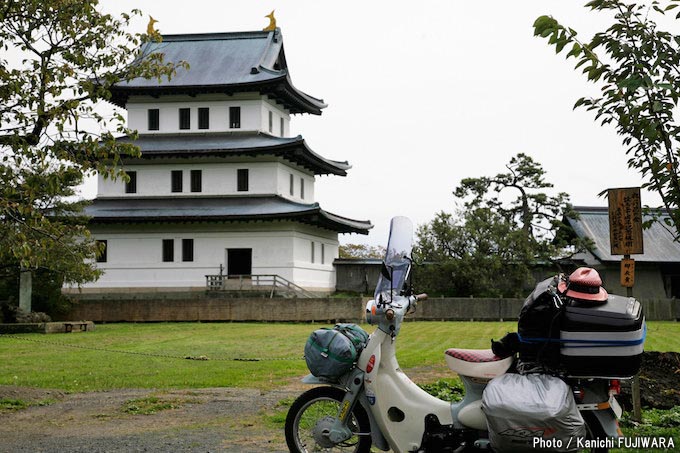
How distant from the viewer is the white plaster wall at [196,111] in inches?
1686

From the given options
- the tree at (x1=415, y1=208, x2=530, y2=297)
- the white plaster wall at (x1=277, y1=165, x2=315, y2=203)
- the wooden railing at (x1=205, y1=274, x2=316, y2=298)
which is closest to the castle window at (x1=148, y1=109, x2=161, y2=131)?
the white plaster wall at (x1=277, y1=165, x2=315, y2=203)

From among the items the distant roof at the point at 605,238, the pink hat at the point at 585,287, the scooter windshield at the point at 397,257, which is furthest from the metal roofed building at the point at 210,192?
the pink hat at the point at 585,287

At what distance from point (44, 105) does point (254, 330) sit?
18.6 m

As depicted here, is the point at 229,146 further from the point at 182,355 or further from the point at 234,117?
the point at 182,355

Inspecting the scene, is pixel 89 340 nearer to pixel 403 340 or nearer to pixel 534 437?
pixel 403 340

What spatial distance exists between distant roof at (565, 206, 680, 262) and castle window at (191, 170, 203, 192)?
2099cm

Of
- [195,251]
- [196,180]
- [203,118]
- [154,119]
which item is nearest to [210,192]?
[196,180]

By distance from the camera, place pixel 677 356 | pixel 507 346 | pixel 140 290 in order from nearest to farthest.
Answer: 1. pixel 507 346
2. pixel 677 356
3. pixel 140 290

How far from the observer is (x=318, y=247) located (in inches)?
1747

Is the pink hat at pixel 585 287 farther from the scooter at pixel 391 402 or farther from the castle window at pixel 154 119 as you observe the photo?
the castle window at pixel 154 119

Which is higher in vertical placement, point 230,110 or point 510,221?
point 230,110

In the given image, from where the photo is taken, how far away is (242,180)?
4269 cm

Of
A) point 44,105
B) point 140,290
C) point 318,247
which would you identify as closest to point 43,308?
point 140,290

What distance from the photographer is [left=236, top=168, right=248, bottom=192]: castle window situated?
42562mm
